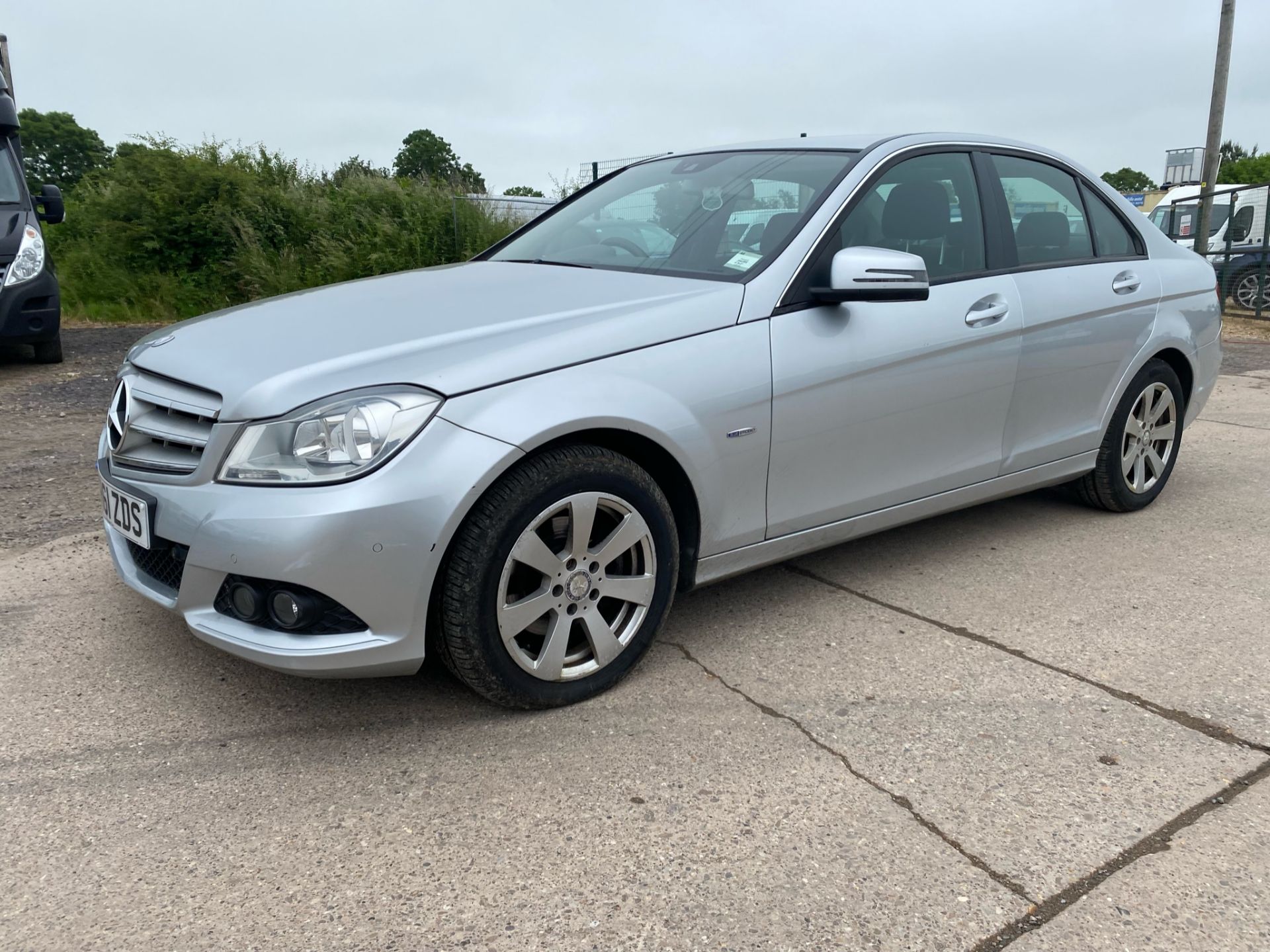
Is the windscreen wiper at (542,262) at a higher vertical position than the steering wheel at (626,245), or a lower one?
lower

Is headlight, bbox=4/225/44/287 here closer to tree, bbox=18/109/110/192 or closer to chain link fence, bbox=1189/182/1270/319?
chain link fence, bbox=1189/182/1270/319

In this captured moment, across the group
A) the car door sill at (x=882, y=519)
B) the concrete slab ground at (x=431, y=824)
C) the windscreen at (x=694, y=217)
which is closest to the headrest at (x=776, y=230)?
the windscreen at (x=694, y=217)

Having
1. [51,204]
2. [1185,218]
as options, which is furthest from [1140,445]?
[1185,218]

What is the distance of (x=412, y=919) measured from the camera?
207cm

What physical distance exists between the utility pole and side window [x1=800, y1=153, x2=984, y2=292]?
1287cm

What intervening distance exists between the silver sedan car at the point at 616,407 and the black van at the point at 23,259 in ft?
18.7

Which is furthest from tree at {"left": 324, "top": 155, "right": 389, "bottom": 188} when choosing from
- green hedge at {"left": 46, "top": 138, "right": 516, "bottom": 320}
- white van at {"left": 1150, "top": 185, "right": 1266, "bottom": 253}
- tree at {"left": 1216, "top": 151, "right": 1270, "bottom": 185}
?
tree at {"left": 1216, "top": 151, "right": 1270, "bottom": 185}

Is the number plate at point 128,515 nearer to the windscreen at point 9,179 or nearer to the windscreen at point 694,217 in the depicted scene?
the windscreen at point 694,217

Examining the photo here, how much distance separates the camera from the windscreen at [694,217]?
3.36 metres

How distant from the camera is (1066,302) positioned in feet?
13.1

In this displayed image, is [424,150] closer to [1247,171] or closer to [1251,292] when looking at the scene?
[1247,171]

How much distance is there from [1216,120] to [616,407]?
1669cm

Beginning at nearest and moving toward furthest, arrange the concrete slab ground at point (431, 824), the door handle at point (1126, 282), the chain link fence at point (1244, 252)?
the concrete slab ground at point (431, 824)
the door handle at point (1126, 282)
the chain link fence at point (1244, 252)

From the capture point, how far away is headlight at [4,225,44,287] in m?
8.09
